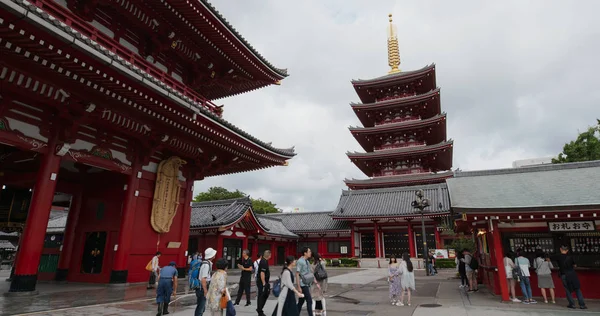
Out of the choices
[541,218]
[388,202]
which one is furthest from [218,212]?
[541,218]

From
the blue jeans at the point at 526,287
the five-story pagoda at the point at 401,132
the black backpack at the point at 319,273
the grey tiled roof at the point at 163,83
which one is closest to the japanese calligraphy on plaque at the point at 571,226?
the blue jeans at the point at 526,287

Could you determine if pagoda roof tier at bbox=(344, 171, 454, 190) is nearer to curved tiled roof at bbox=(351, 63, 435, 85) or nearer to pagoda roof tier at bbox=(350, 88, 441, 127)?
pagoda roof tier at bbox=(350, 88, 441, 127)

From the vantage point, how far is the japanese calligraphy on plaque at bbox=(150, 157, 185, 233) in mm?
13258

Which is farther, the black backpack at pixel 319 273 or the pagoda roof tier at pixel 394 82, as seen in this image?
the pagoda roof tier at pixel 394 82

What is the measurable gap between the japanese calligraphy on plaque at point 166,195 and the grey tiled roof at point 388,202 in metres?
19.5

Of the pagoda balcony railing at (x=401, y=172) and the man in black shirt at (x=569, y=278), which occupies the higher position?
the pagoda balcony railing at (x=401, y=172)

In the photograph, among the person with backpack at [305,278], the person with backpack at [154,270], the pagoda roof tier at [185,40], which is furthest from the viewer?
the person with backpack at [154,270]

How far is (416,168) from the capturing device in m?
35.0

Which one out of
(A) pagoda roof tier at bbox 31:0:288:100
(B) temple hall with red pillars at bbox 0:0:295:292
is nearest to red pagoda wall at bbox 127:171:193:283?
(B) temple hall with red pillars at bbox 0:0:295:292

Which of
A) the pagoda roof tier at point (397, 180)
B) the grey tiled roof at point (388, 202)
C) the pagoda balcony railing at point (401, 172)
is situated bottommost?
the grey tiled roof at point (388, 202)

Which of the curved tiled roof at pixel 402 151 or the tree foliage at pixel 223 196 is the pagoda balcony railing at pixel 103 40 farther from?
the tree foliage at pixel 223 196

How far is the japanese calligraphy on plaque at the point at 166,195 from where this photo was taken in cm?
1326

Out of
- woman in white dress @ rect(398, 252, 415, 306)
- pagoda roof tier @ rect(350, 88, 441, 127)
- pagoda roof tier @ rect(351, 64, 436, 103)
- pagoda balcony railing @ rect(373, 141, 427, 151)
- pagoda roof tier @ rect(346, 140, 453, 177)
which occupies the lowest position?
woman in white dress @ rect(398, 252, 415, 306)

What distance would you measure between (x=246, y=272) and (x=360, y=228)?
23598 mm
